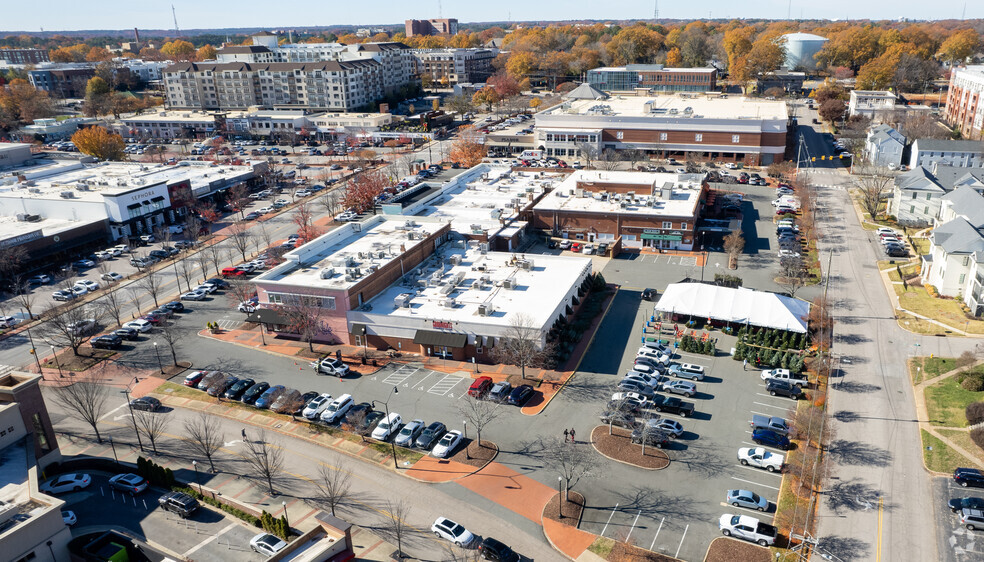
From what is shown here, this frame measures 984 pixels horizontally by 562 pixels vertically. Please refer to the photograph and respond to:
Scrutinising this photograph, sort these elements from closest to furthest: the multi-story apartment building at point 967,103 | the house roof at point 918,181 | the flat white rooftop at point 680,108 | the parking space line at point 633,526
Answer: the parking space line at point 633,526
the house roof at point 918,181
the multi-story apartment building at point 967,103
the flat white rooftop at point 680,108

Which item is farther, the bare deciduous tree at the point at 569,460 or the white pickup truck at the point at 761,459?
the white pickup truck at the point at 761,459

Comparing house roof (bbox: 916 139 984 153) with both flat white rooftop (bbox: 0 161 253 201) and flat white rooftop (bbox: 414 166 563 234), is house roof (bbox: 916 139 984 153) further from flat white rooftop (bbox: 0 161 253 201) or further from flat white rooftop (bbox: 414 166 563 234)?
flat white rooftop (bbox: 0 161 253 201)

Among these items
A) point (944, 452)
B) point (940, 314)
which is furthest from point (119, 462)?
point (940, 314)

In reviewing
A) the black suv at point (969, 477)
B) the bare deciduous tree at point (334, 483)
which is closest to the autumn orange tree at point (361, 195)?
the bare deciduous tree at point (334, 483)

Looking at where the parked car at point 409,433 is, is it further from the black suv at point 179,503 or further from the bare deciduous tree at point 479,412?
the black suv at point 179,503

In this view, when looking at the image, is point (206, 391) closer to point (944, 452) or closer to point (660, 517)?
point (660, 517)

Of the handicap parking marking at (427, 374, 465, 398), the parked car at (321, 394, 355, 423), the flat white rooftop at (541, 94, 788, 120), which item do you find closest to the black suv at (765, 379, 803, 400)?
the handicap parking marking at (427, 374, 465, 398)

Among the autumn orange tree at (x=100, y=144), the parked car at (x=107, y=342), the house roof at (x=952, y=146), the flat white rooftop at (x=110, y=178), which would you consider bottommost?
the parked car at (x=107, y=342)
